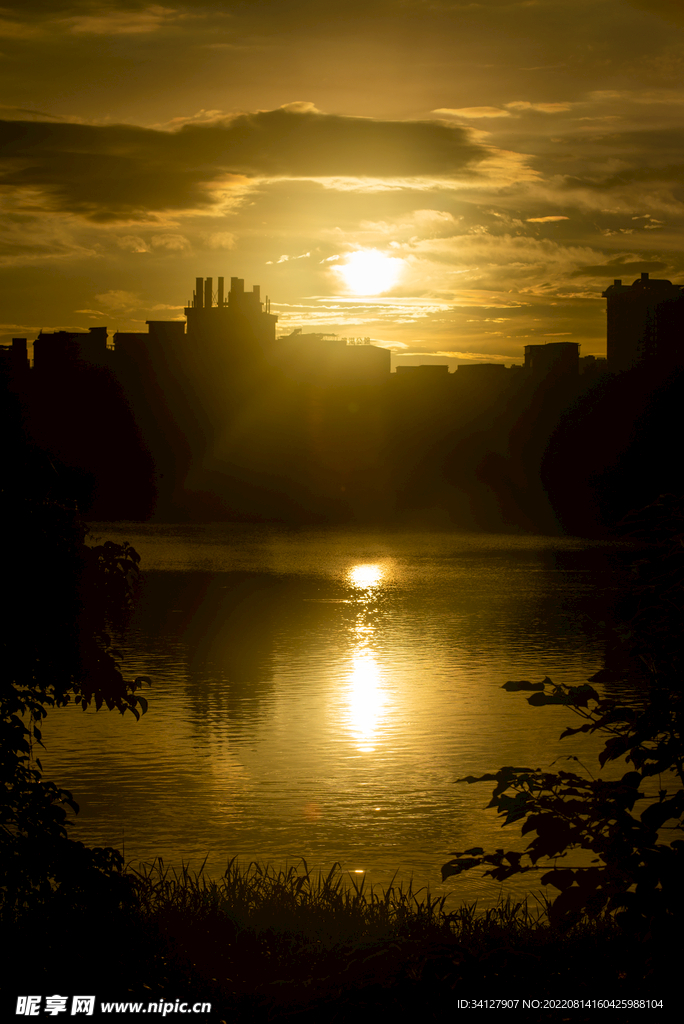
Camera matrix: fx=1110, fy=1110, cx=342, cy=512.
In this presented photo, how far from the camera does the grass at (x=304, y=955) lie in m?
4.87

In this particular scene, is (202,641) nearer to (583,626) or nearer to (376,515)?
(583,626)

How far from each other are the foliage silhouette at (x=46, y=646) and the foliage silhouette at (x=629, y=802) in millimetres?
2365

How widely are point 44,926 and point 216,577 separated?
27.6m

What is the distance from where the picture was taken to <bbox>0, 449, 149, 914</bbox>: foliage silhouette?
5.55 meters

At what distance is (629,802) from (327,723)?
10.5m

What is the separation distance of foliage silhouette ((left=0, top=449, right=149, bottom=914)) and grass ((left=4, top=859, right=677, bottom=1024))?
0.24 meters

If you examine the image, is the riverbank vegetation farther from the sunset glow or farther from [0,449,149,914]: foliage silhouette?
the sunset glow

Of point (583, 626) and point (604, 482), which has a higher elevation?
point (604, 482)

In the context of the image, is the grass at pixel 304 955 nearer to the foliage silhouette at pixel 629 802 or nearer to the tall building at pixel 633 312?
the foliage silhouette at pixel 629 802

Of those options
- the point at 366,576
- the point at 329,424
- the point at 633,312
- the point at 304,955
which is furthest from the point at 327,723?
the point at 633,312

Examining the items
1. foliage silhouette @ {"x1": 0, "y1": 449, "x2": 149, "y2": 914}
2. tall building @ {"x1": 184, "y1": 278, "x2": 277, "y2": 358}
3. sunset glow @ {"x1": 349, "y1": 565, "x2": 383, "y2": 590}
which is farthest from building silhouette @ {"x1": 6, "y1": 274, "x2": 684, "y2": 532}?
foliage silhouette @ {"x1": 0, "y1": 449, "x2": 149, "y2": 914}

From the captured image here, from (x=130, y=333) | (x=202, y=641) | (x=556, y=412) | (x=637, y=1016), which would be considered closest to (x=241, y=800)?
(x=637, y=1016)

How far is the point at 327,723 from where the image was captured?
14.3 m

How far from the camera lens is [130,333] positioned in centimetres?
13262
